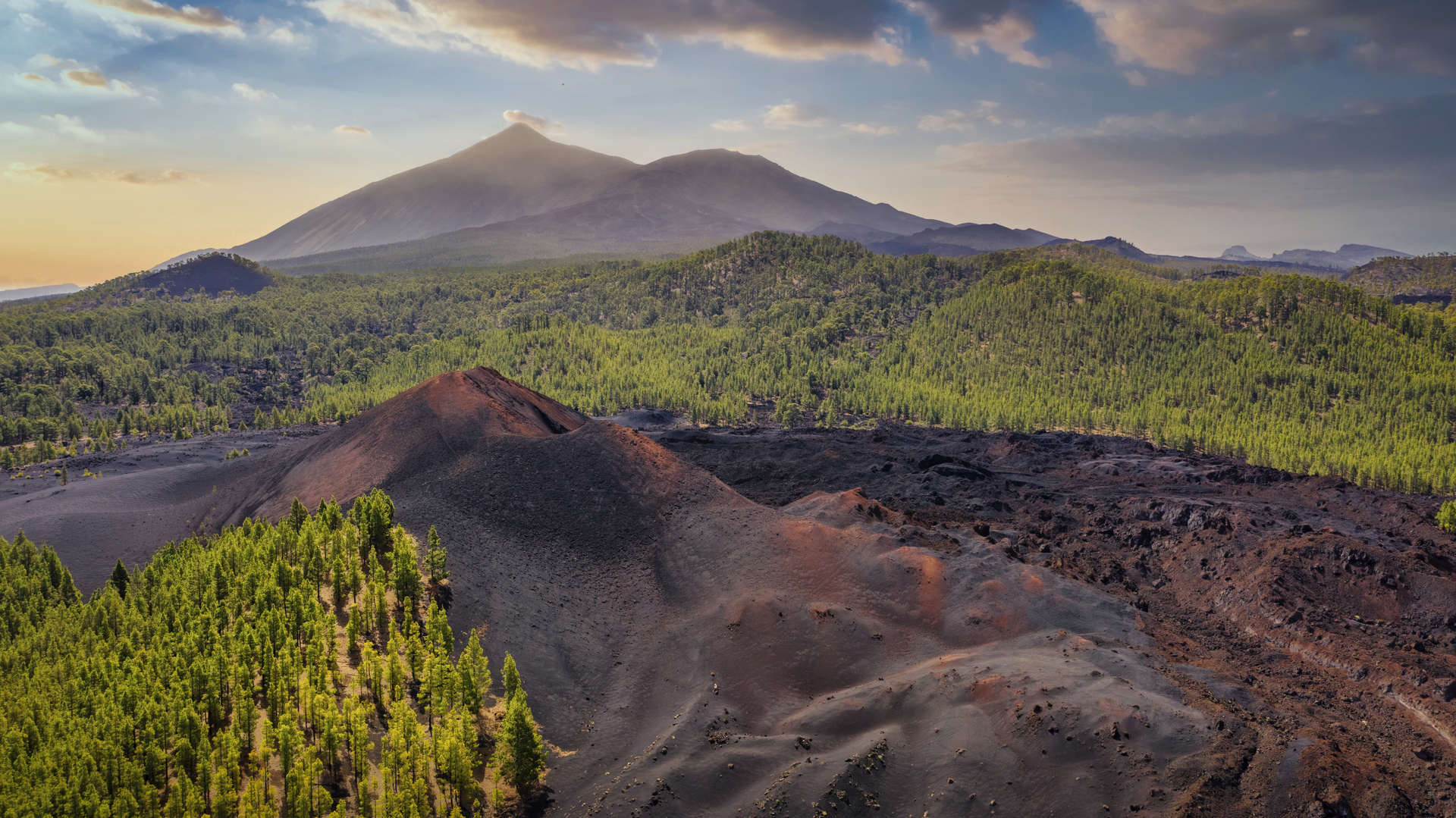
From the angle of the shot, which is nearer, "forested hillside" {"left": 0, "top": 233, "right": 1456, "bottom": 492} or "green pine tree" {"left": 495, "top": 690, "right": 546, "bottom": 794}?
"green pine tree" {"left": 495, "top": 690, "right": 546, "bottom": 794}

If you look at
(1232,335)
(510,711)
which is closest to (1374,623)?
(510,711)

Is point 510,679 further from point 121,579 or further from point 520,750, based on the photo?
point 121,579

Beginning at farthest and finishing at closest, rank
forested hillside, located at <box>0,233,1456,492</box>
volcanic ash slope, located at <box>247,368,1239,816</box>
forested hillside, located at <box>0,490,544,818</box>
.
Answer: forested hillside, located at <box>0,233,1456,492</box> < volcanic ash slope, located at <box>247,368,1239,816</box> < forested hillside, located at <box>0,490,544,818</box>

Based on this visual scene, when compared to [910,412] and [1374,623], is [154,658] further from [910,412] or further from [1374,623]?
[910,412]

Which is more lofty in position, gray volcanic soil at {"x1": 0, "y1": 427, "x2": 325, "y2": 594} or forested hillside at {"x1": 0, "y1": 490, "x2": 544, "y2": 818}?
forested hillside at {"x1": 0, "y1": 490, "x2": 544, "y2": 818}

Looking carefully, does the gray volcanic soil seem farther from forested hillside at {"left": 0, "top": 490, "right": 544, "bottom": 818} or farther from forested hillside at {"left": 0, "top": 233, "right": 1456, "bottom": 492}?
forested hillside at {"left": 0, "top": 490, "right": 544, "bottom": 818}

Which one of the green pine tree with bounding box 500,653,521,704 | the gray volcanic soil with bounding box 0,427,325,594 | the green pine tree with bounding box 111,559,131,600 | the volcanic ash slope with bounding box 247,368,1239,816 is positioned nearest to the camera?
the volcanic ash slope with bounding box 247,368,1239,816

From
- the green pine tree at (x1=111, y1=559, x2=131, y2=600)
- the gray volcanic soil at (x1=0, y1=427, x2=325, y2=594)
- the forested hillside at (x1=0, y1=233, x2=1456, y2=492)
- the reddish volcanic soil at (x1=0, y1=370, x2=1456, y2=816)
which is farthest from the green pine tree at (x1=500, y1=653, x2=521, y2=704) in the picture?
the forested hillside at (x1=0, y1=233, x2=1456, y2=492)
